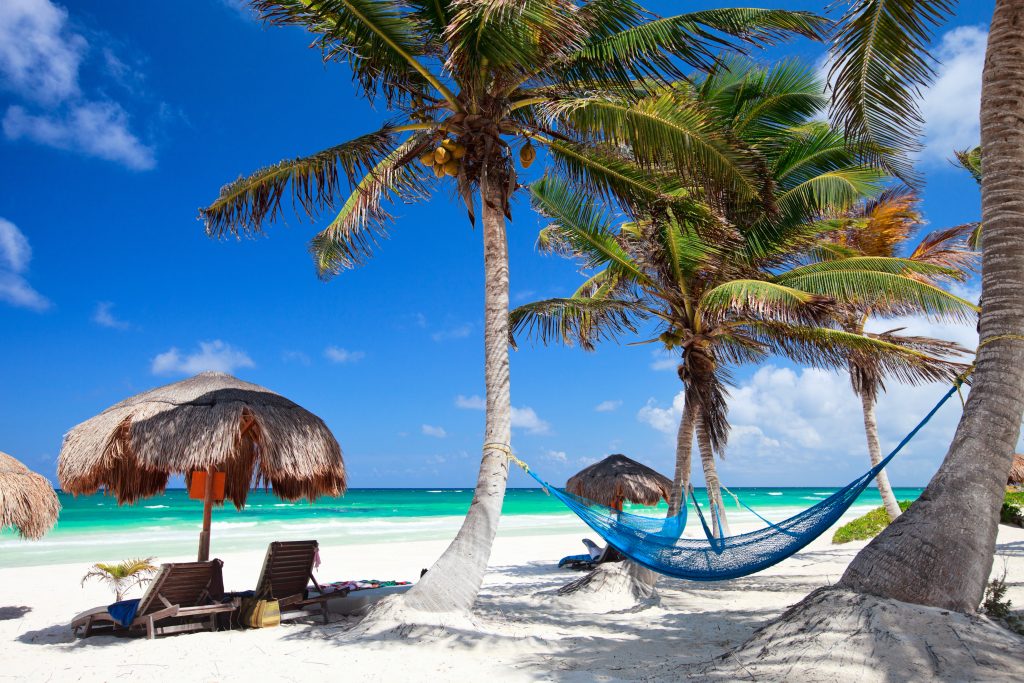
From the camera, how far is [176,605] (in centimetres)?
453

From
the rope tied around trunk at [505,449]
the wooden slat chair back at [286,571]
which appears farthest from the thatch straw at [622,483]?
the wooden slat chair back at [286,571]

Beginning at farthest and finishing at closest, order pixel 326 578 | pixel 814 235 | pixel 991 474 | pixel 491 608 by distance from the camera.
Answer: pixel 326 578, pixel 814 235, pixel 491 608, pixel 991 474

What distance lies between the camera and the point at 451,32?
156 inches

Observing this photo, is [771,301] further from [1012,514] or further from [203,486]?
[1012,514]

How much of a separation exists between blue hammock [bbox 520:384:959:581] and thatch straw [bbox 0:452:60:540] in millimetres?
4035

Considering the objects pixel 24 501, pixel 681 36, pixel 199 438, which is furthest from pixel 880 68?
pixel 24 501

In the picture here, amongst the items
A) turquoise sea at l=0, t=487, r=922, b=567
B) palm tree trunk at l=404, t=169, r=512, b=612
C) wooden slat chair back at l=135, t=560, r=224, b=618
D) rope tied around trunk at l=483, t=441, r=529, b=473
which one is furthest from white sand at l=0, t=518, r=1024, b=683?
turquoise sea at l=0, t=487, r=922, b=567

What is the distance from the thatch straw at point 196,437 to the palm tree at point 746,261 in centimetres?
274

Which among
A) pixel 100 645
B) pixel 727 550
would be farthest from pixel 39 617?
pixel 727 550

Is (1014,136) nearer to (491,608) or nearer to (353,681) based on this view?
(353,681)

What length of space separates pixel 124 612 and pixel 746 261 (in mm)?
5888

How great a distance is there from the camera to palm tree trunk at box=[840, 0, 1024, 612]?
9.48 feet

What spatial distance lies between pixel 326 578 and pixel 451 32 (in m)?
7.46

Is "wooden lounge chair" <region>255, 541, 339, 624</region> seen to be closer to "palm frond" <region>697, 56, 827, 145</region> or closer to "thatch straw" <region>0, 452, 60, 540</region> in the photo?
"thatch straw" <region>0, 452, 60, 540</region>
